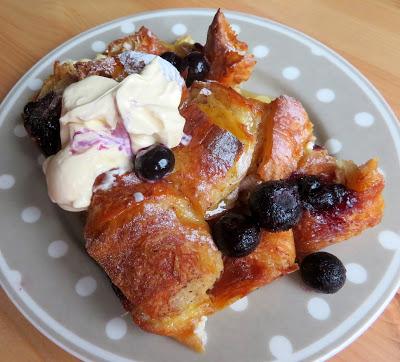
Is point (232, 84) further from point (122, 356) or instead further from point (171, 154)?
point (122, 356)

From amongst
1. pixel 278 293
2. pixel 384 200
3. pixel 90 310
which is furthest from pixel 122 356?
pixel 384 200

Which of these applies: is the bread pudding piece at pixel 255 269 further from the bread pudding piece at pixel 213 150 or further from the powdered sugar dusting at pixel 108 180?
the powdered sugar dusting at pixel 108 180

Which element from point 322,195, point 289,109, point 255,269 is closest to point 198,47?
point 289,109

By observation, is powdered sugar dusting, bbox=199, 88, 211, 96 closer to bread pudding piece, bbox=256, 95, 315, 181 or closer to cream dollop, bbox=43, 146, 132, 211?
bread pudding piece, bbox=256, 95, 315, 181

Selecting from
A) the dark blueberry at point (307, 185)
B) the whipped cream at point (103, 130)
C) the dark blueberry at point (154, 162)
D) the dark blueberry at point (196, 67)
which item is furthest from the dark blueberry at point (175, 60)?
the dark blueberry at point (307, 185)

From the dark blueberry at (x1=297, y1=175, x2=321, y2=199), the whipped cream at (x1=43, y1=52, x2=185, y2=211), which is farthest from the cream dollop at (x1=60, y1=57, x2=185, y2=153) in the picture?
the dark blueberry at (x1=297, y1=175, x2=321, y2=199)

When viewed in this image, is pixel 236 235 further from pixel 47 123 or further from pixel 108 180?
pixel 47 123

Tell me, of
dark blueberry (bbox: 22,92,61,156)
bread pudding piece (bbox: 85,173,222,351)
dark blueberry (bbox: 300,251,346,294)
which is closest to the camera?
bread pudding piece (bbox: 85,173,222,351)
